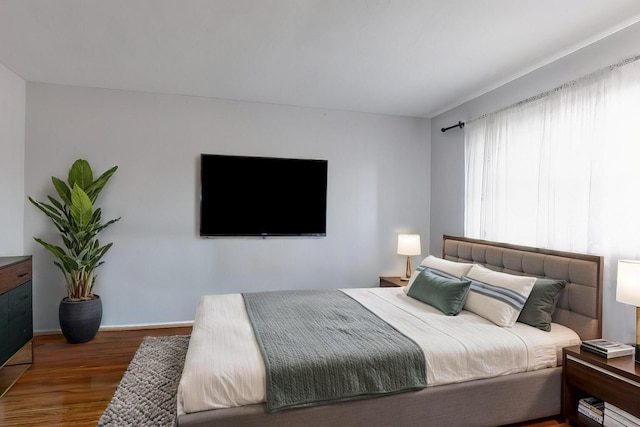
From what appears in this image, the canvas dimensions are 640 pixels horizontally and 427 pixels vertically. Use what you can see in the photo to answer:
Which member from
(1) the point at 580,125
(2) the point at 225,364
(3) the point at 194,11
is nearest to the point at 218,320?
(2) the point at 225,364

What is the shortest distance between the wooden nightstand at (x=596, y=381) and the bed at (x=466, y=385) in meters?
0.07

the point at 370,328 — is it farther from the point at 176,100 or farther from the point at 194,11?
the point at 176,100

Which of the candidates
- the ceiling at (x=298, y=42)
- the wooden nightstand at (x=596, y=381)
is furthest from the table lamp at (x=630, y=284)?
the ceiling at (x=298, y=42)

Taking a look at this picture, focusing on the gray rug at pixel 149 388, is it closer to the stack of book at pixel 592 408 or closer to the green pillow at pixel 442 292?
the green pillow at pixel 442 292

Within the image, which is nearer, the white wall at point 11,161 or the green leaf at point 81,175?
the white wall at point 11,161

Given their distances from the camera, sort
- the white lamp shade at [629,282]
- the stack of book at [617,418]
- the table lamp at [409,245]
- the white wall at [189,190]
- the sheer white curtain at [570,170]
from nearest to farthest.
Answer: the stack of book at [617,418] → the white lamp shade at [629,282] → the sheer white curtain at [570,170] → the white wall at [189,190] → the table lamp at [409,245]

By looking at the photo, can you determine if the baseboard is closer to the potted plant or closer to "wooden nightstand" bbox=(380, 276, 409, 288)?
the potted plant

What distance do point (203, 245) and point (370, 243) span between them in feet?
6.94

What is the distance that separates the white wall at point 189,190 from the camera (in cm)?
374

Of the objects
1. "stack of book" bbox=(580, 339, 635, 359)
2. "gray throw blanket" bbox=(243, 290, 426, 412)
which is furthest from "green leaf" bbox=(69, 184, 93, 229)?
"stack of book" bbox=(580, 339, 635, 359)

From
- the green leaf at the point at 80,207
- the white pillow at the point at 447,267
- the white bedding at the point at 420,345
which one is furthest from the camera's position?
the green leaf at the point at 80,207

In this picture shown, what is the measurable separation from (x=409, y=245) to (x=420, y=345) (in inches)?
89.4

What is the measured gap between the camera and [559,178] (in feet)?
9.29

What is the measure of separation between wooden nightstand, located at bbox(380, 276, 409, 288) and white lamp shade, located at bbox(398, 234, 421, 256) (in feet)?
1.13
